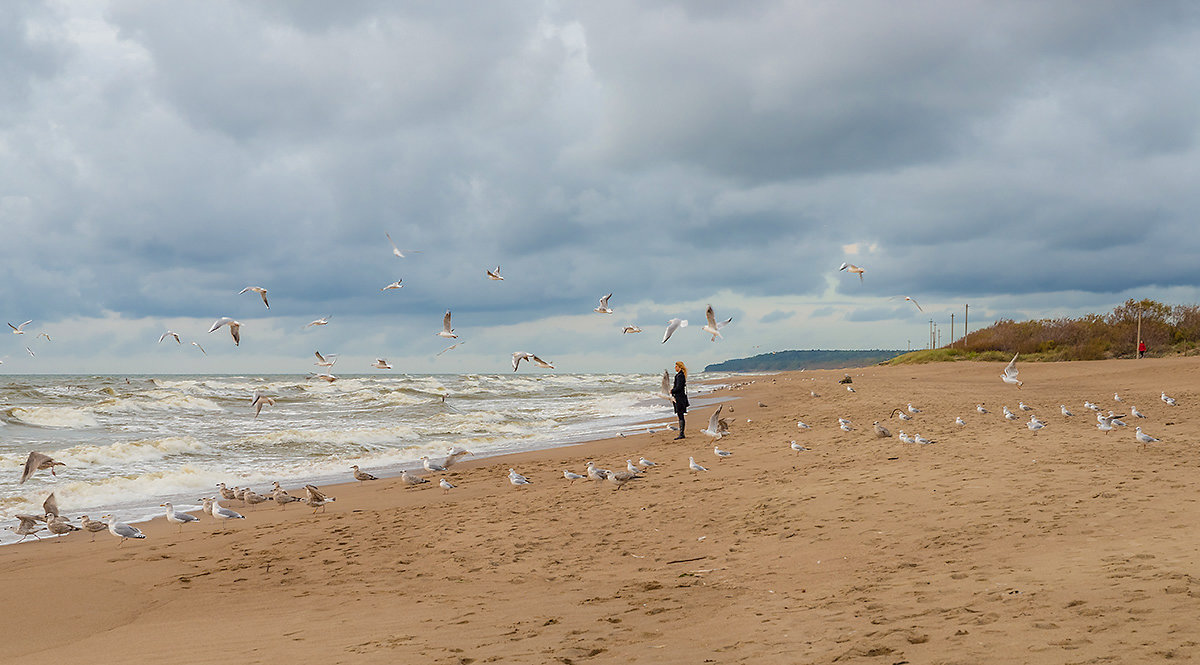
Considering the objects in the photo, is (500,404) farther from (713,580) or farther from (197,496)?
(713,580)

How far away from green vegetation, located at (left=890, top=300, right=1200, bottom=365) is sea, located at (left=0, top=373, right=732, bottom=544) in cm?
3118

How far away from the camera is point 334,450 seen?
826 inches

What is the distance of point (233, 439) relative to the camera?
2289 centimetres

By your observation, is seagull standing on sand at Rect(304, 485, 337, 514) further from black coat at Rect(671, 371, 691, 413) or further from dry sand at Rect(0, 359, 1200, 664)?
black coat at Rect(671, 371, 691, 413)

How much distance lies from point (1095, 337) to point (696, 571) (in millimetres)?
56732

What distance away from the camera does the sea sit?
14.5m

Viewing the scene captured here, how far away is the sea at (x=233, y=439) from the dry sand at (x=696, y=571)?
3505mm

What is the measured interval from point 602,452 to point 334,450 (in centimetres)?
782

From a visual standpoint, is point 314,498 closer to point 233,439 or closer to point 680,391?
point 680,391

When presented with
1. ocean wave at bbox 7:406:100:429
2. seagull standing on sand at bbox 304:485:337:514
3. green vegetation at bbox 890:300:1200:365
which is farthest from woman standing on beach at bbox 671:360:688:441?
green vegetation at bbox 890:300:1200:365

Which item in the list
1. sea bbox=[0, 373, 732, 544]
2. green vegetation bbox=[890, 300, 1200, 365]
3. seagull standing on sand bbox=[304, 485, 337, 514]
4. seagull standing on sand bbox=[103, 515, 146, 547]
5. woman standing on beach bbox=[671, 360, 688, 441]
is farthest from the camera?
green vegetation bbox=[890, 300, 1200, 365]

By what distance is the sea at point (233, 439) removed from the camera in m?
14.5

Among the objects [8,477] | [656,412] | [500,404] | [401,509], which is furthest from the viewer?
[500,404]

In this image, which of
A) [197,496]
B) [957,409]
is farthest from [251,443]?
[957,409]
